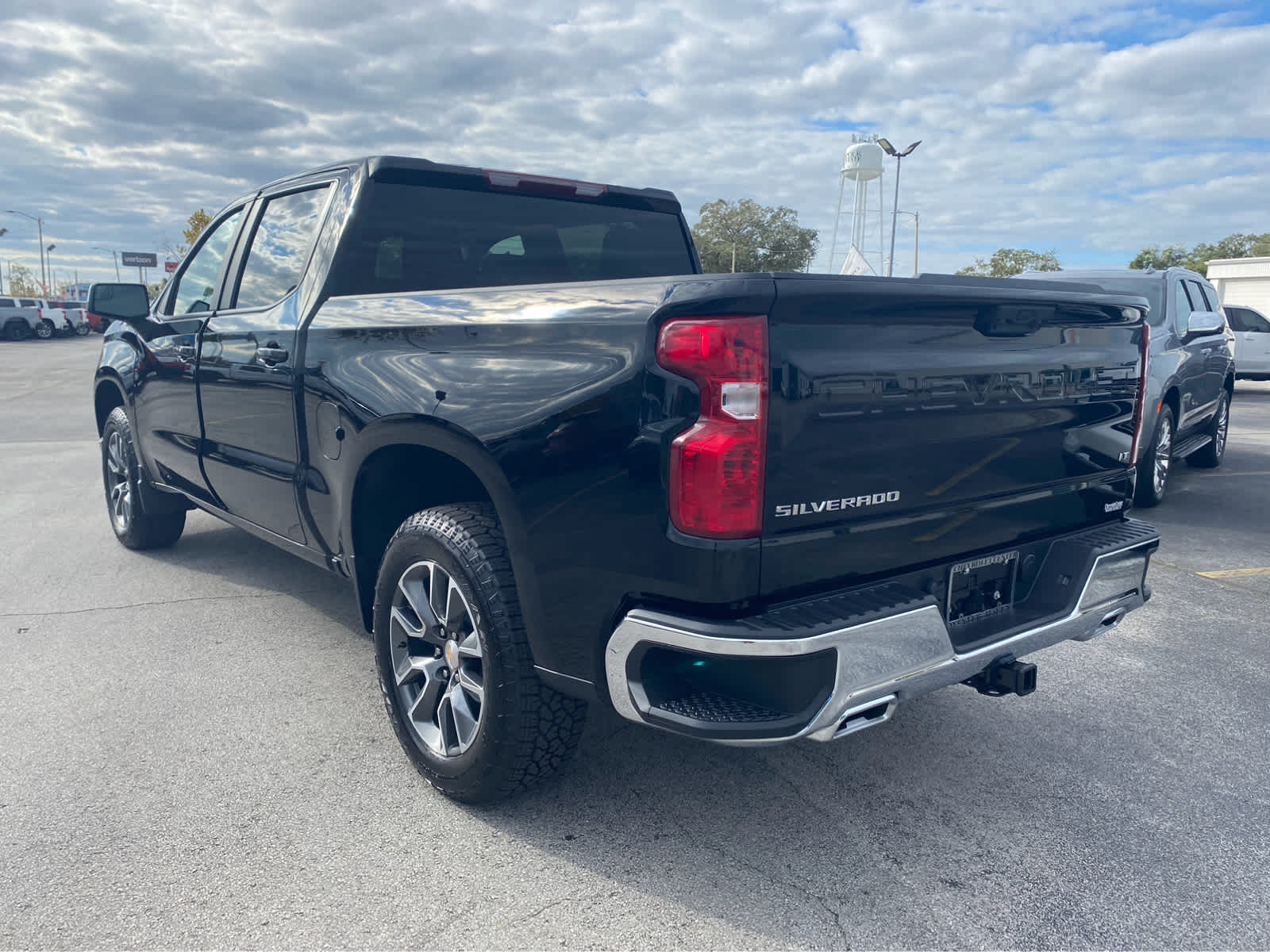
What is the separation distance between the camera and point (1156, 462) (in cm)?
707

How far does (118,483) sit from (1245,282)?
37687 mm

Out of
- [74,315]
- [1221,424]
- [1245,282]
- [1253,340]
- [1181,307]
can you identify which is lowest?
[1221,424]

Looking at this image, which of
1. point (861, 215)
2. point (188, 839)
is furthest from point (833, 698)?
point (861, 215)

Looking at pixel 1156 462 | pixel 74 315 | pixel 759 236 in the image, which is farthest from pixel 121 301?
pixel 74 315

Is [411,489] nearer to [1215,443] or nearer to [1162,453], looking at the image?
[1162,453]

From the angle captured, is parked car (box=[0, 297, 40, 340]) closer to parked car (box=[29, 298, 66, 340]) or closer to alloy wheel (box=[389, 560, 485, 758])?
parked car (box=[29, 298, 66, 340])

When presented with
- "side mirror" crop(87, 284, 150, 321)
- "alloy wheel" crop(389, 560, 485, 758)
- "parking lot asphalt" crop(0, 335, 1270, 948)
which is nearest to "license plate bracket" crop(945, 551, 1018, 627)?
"parking lot asphalt" crop(0, 335, 1270, 948)

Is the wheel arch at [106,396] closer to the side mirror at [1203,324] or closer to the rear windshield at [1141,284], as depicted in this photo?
the rear windshield at [1141,284]

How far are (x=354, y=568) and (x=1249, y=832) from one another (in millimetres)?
2895

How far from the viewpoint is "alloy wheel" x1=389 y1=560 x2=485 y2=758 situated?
278cm

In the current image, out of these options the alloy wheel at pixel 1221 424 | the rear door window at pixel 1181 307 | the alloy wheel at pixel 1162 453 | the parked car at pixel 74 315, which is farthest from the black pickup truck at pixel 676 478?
the parked car at pixel 74 315

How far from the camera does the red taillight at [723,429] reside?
2.10 metres

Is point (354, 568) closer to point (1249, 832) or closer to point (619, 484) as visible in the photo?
point (619, 484)

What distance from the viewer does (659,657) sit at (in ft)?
7.50
